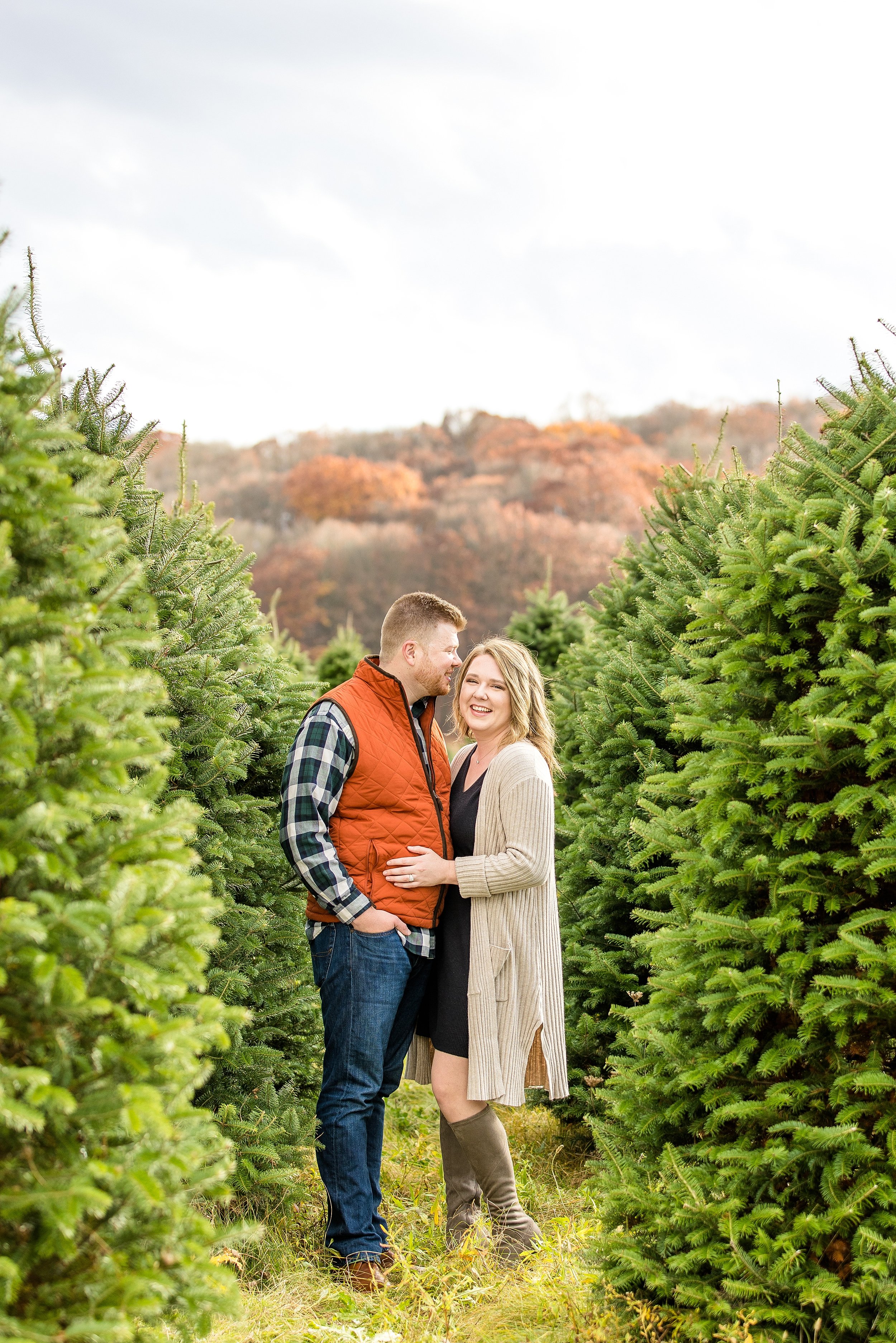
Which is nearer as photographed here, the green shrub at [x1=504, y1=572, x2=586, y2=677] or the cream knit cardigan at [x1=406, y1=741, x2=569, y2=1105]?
the cream knit cardigan at [x1=406, y1=741, x2=569, y2=1105]

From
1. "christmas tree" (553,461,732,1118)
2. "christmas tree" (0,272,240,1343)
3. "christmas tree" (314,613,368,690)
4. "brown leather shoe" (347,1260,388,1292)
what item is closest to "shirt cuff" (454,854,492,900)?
"christmas tree" (553,461,732,1118)

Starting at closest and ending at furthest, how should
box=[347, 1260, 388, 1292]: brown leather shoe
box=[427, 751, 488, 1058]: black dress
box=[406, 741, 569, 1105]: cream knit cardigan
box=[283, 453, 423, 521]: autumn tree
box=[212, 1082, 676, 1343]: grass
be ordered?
box=[212, 1082, 676, 1343]: grass
box=[347, 1260, 388, 1292]: brown leather shoe
box=[406, 741, 569, 1105]: cream knit cardigan
box=[427, 751, 488, 1058]: black dress
box=[283, 453, 423, 521]: autumn tree

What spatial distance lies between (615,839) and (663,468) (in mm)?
2007

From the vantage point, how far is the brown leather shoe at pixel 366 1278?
3379 mm

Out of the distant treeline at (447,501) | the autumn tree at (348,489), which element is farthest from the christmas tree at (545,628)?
the autumn tree at (348,489)

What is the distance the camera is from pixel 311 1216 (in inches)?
155

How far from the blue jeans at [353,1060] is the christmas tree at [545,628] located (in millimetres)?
7058

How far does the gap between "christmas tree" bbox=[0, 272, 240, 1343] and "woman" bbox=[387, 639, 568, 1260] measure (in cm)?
Result: 151

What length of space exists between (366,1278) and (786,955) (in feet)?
6.23

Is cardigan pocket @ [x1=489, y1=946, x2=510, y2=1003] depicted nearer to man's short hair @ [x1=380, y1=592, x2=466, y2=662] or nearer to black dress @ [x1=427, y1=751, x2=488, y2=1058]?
black dress @ [x1=427, y1=751, x2=488, y2=1058]

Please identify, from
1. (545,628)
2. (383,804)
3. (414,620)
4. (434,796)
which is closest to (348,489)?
(545,628)

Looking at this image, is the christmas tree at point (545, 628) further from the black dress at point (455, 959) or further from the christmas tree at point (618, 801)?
the black dress at point (455, 959)

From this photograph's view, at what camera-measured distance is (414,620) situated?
3.77 metres

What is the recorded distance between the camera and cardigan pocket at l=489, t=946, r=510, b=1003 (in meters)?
3.63
